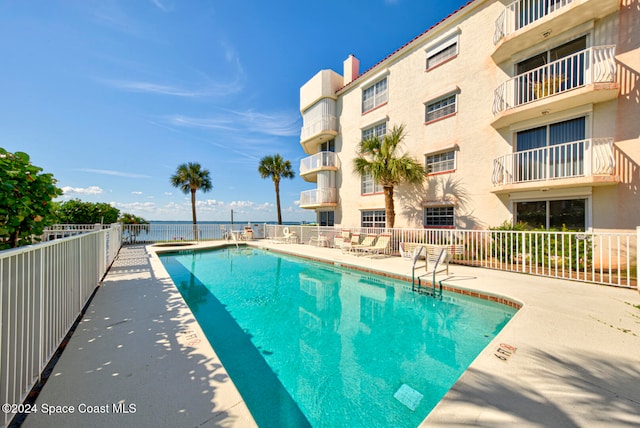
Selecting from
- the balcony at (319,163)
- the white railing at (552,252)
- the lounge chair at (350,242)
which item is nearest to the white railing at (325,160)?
the balcony at (319,163)

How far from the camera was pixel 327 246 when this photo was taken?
612 inches

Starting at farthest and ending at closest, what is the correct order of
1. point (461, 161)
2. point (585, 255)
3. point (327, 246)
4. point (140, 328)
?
point (327, 246) < point (461, 161) < point (585, 255) < point (140, 328)

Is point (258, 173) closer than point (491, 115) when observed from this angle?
No

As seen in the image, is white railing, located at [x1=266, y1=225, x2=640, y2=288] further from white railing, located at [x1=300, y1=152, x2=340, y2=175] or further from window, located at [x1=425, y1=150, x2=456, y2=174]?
white railing, located at [x1=300, y1=152, x2=340, y2=175]

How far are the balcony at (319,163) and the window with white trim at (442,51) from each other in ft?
27.1

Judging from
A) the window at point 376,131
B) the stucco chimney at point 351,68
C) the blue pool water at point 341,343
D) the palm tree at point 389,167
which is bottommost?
the blue pool water at point 341,343

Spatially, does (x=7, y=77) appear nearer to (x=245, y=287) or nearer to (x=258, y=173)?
(x=245, y=287)

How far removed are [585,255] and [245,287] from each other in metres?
10.2

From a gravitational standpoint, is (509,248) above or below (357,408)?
above

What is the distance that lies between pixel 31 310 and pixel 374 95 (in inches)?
691

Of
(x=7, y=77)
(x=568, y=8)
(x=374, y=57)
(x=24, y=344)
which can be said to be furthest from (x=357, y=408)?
(x=374, y=57)

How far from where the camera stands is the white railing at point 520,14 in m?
8.83

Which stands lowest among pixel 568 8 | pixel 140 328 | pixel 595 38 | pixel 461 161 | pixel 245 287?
pixel 245 287

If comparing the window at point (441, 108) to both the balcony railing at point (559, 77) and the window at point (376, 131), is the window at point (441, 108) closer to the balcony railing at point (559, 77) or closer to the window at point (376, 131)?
the balcony railing at point (559, 77)
